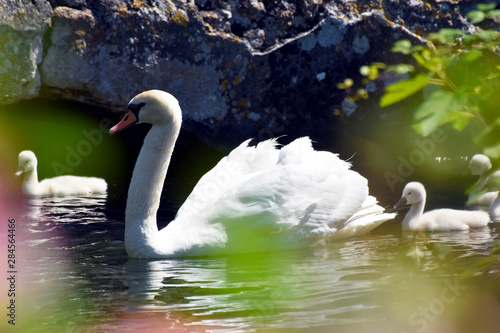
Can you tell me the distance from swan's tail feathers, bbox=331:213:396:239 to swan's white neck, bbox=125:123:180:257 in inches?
56.8

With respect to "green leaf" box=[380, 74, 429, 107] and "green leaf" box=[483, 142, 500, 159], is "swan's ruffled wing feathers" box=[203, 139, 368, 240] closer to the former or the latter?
"green leaf" box=[483, 142, 500, 159]

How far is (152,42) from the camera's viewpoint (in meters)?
8.04

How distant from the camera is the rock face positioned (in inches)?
307

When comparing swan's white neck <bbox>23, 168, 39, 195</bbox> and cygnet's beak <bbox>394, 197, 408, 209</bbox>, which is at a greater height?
swan's white neck <bbox>23, 168, 39, 195</bbox>

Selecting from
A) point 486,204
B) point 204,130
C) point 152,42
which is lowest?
point 486,204

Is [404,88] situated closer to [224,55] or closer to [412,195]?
[412,195]

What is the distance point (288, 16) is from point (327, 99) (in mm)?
1072

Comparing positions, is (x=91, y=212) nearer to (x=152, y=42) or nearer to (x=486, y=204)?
(x=152, y=42)

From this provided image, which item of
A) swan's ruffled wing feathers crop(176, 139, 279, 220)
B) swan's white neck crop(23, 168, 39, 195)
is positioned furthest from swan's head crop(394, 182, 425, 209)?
swan's white neck crop(23, 168, 39, 195)

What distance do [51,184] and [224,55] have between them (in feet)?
7.94

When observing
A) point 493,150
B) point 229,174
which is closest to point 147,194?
point 229,174

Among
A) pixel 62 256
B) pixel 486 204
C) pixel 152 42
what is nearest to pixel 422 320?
pixel 62 256

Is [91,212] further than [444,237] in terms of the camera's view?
Yes

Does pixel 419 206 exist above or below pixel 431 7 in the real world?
below
